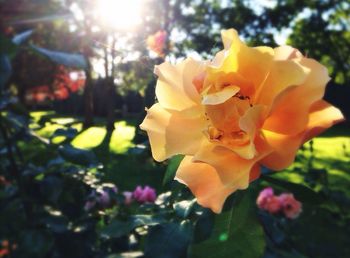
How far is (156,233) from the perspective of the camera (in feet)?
3.09

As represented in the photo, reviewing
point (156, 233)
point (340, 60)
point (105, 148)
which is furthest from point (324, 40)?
point (156, 233)

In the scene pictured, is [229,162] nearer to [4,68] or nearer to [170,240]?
[170,240]

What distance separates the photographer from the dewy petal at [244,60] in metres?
0.61

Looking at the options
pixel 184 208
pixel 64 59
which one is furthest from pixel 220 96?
pixel 64 59

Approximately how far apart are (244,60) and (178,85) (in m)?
0.11

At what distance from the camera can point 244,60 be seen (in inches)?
24.4

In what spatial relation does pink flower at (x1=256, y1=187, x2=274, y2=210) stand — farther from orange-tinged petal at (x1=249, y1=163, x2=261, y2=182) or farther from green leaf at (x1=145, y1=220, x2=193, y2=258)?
orange-tinged petal at (x1=249, y1=163, x2=261, y2=182)

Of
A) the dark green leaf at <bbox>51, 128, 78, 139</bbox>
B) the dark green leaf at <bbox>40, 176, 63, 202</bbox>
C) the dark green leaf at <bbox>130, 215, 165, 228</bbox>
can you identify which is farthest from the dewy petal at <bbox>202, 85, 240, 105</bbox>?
the dark green leaf at <bbox>40, 176, 63, 202</bbox>

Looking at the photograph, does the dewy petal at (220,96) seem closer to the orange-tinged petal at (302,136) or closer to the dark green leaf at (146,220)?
the orange-tinged petal at (302,136)

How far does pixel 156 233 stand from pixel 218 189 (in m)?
0.40

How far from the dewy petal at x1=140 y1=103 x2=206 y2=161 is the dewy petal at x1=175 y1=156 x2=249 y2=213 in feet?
0.08

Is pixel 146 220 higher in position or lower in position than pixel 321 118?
lower

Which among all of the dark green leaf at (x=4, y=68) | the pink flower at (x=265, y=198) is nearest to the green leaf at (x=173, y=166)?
the dark green leaf at (x=4, y=68)

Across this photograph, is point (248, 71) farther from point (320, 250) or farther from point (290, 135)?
point (320, 250)
